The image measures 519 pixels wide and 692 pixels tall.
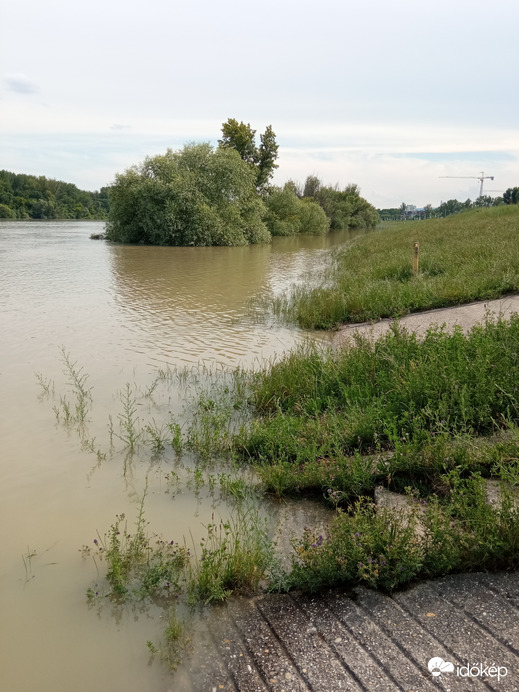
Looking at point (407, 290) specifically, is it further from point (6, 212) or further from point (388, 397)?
point (6, 212)

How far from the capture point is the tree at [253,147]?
59.8 meters

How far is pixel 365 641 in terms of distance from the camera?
3104 millimetres

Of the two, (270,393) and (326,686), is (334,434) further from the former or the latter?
(326,686)

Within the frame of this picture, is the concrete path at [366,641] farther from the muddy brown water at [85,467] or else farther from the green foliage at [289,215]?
the green foliage at [289,215]

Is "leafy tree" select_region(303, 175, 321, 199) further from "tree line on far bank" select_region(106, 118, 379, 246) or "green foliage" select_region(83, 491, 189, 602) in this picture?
"green foliage" select_region(83, 491, 189, 602)

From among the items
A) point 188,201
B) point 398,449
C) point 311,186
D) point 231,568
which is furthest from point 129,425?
point 311,186

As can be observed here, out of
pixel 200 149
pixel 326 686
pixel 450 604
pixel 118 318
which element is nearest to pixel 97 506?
pixel 326 686

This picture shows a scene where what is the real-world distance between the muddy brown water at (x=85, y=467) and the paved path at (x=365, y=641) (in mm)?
429

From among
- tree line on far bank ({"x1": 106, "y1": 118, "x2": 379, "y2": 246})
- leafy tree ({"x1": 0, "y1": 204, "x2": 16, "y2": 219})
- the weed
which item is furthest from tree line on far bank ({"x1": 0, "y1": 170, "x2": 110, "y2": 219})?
the weed

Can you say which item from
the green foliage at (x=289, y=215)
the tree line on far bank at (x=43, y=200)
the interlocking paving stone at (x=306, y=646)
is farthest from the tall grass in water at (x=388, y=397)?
the tree line on far bank at (x=43, y=200)

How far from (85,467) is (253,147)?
61099mm

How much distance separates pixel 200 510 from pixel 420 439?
90.7 inches

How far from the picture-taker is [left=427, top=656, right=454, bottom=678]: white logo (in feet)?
9.29

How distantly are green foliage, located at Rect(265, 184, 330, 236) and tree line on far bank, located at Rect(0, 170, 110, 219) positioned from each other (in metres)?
65.0
